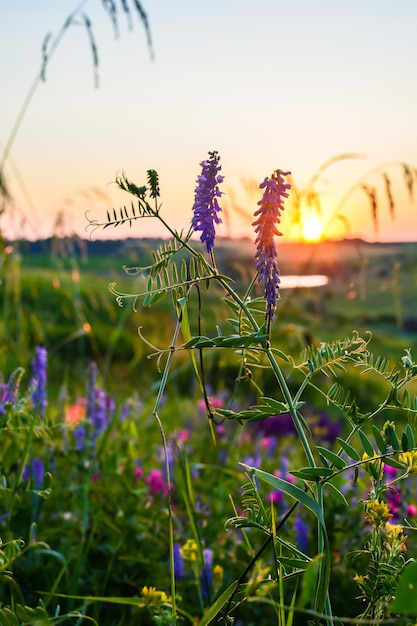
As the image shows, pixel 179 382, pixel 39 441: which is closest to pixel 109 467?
pixel 39 441

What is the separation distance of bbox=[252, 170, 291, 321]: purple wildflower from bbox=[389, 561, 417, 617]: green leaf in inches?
16.7

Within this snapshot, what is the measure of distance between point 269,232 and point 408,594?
0.54 m

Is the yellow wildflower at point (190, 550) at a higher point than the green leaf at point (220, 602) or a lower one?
lower

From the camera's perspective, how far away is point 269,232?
114 cm

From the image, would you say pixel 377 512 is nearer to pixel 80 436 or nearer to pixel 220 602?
pixel 220 602

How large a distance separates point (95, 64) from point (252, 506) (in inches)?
93.6

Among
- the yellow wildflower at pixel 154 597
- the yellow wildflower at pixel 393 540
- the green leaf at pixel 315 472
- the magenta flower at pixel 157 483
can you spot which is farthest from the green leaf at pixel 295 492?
the magenta flower at pixel 157 483

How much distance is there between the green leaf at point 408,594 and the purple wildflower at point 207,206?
529 mm

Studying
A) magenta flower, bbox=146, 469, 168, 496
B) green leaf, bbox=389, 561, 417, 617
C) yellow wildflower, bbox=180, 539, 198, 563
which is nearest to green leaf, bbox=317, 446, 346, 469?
green leaf, bbox=389, 561, 417, 617

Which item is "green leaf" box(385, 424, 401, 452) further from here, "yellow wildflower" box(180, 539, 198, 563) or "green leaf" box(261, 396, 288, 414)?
"yellow wildflower" box(180, 539, 198, 563)

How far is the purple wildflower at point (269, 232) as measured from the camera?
113cm

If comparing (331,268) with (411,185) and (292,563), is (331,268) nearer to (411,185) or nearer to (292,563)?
(411,185)

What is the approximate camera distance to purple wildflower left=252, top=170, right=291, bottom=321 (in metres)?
1.13

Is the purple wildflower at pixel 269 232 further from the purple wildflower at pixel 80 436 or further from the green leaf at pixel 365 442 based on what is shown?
the purple wildflower at pixel 80 436
